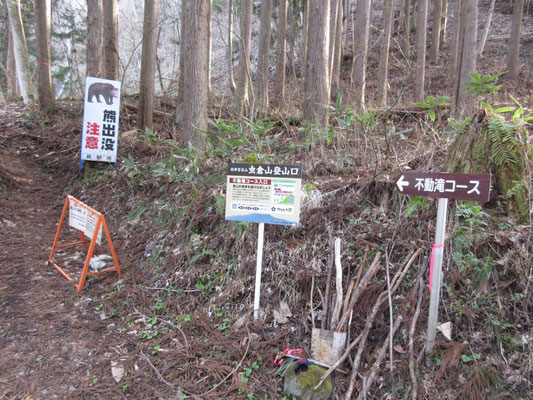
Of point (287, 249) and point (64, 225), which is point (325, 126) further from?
point (64, 225)

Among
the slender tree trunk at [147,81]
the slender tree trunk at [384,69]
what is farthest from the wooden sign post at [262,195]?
the slender tree trunk at [384,69]

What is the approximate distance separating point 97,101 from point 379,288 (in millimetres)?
7252

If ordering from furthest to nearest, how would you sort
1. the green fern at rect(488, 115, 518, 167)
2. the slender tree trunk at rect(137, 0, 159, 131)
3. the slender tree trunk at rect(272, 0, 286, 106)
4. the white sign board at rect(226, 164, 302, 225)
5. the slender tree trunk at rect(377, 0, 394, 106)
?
the slender tree trunk at rect(272, 0, 286, 106)
the slender tree trunk at rect(377, 0, 394, 106)
the slender tree trunk at rect(137, 0, 159, 131)
the white sign board at rect(226, 164, 302, 225)
the green fern at rect(488, 115, 518, 167)

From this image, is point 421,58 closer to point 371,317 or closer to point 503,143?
point 503,143

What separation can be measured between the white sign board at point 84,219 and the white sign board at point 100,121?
3.06m

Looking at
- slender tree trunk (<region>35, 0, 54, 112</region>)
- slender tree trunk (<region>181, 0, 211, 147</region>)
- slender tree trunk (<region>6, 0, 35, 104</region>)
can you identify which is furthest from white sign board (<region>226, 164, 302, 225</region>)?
slender tree trunk (<region>6, 0, 35, 104</region>)

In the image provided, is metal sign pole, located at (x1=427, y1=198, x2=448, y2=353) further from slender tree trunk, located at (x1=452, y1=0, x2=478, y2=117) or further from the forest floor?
slender tree trunk, located at (x1=452, y1=0, x2=478, y2=117)

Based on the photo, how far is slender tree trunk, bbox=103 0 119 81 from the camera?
9.58 metres

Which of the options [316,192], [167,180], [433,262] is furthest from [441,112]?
[433,262]

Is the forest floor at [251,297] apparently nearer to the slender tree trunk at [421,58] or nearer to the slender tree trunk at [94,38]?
the slender tree trunk at [94,38]

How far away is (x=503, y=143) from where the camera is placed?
11.1 ft

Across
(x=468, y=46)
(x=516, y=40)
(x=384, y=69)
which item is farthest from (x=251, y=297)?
(x=516, y=40)

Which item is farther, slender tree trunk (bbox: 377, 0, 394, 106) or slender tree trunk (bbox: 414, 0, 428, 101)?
slender tree trunk (bbox: 414, 0, 428, 101)

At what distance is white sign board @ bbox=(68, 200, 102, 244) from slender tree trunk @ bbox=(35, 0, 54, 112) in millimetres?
6725
